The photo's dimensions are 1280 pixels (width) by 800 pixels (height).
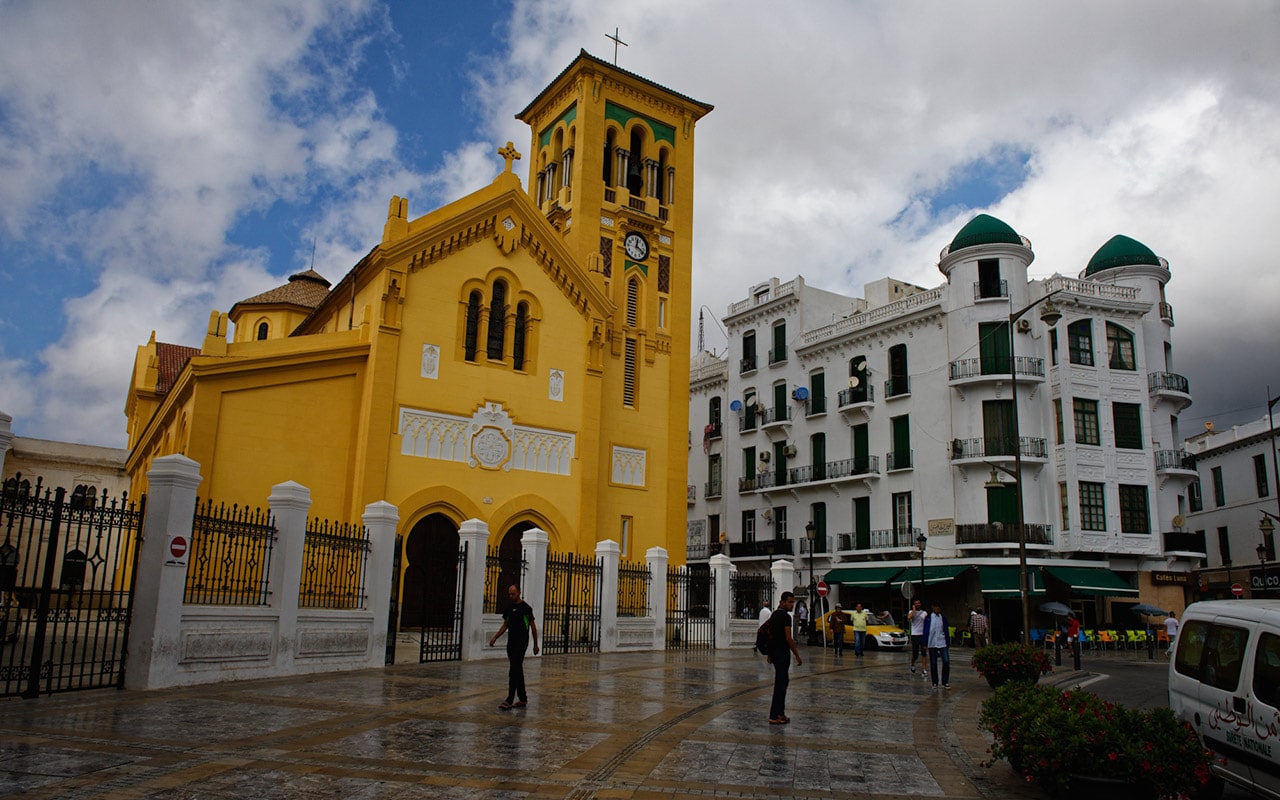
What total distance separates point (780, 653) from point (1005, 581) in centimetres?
2439

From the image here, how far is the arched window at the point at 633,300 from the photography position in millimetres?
31031

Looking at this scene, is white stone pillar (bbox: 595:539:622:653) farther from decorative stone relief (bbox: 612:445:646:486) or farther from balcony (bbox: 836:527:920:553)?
balcony (bbox: 836:527:920:553)

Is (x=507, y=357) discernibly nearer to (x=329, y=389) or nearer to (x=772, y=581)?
(x=329, y=389)

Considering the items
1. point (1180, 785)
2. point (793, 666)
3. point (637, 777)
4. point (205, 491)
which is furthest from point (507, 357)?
point (1180, 785)

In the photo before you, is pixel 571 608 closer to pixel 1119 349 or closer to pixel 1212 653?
pixel 1212 653

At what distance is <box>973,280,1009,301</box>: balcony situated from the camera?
35.8m

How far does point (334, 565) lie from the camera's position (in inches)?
651

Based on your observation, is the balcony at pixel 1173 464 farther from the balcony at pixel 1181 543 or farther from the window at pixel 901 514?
the window at pixel 901 514

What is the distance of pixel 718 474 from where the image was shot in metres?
46.7

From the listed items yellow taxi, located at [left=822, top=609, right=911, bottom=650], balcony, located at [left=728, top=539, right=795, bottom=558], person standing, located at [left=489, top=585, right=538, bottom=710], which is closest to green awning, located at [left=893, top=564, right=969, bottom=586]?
yellow taxi, located at [left=822, top=609, right=911, bottom=650]

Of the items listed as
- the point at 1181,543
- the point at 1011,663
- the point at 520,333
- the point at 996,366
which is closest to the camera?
the point at 1011,663

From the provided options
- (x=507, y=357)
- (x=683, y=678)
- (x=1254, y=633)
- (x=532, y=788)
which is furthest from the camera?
(x=507, y=357)

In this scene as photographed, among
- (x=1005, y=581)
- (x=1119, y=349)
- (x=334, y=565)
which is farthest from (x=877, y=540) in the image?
(x=334, y=565)

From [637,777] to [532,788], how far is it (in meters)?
1.03
